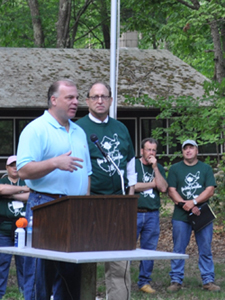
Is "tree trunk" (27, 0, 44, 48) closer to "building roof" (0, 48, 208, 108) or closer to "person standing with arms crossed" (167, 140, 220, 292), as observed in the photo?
"building roof" (0, 48, 208, 108)

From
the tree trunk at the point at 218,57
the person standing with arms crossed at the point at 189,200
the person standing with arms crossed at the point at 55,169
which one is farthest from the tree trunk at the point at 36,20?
the person standing with arms crossed at the point at 55,169

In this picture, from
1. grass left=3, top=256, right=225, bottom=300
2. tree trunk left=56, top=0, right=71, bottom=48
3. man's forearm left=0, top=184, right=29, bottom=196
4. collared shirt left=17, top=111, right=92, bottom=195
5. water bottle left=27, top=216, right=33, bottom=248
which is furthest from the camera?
tree trunk left=56, top=0, right=71, bottom=48

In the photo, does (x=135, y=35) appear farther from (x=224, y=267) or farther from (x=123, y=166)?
(x=123, y=166)

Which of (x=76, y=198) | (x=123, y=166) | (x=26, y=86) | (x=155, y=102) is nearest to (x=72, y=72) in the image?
(x=26, y=86)

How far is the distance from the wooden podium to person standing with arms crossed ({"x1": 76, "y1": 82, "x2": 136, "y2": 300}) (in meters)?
1.32

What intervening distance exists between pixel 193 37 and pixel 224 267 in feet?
16.0

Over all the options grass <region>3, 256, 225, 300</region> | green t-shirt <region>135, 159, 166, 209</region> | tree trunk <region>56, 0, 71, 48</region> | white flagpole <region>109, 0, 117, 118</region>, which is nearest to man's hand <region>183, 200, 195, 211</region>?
green t-shirt <region>135, 159, 166, 209</region>

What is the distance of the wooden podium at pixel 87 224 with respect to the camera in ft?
11.8

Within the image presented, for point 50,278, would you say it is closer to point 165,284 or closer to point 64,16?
point 165,284

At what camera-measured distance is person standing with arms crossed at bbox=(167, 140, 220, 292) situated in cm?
771

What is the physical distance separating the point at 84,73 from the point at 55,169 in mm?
18401

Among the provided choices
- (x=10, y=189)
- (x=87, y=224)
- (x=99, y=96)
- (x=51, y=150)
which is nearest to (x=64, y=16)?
(x=10, y=189)

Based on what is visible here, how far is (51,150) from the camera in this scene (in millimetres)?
4172

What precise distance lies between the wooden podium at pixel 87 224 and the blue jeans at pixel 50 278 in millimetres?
335
